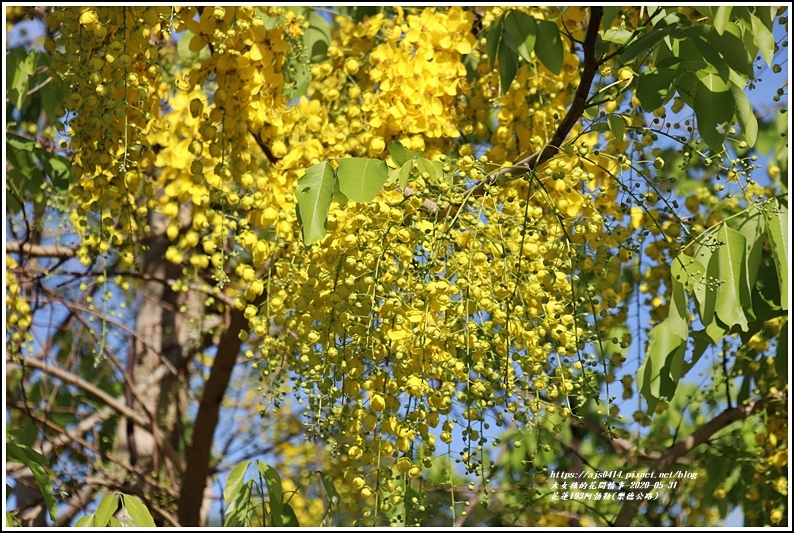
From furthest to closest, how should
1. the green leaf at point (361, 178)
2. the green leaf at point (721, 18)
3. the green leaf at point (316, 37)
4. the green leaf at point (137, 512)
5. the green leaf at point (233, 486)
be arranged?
the green leaf at point (316, 37)
the green leaf at point (233, 486)
the green leaf at point (137, 512)
the green leaf at point (361, 178)
the green leaf at point (721, 18)

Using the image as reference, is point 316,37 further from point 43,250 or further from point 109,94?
point 43,250

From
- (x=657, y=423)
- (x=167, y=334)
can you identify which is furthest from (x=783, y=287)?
(x=167, y=334)

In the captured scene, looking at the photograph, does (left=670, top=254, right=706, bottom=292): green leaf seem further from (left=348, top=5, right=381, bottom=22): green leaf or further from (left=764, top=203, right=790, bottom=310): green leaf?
(left=348, top=5, right=381, bottom=22): green leaf

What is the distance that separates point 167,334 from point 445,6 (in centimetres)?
173

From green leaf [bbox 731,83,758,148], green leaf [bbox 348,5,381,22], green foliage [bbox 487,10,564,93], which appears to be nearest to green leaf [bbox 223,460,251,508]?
green foliage [bbox 487,10,564,93]

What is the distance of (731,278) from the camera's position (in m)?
1.44

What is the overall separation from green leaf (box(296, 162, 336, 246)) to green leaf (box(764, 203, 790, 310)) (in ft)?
→ 2.33

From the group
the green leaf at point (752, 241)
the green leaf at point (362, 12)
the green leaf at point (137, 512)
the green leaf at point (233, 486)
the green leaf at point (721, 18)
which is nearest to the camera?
the green leaf at point (721, 18)

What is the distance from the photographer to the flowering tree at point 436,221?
1384 mm

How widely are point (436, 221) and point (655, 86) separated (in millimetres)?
385

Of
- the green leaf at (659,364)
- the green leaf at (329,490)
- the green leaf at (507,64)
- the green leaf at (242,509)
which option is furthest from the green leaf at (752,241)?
the green leaf at (242,509)

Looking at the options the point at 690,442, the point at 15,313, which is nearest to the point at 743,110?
the point at 690,442

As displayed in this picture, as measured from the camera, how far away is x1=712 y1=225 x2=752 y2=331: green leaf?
56.4 inches

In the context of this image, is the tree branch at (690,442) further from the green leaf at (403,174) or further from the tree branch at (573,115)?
the green leaf at (403,174)
